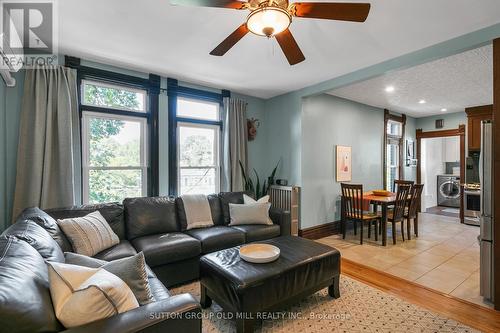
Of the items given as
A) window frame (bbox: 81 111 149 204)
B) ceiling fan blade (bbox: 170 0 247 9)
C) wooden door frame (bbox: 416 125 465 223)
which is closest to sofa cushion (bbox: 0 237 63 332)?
ceiling fan blade (bbox: 170 0 247 9)

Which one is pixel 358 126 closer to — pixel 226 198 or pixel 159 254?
pixel 226 198

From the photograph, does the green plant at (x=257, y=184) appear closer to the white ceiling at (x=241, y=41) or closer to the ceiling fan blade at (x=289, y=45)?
the white ceiling at (x=241, y=41)

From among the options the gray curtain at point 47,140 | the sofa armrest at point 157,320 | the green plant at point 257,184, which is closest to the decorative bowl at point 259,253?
the sofa armrest at point 157,320

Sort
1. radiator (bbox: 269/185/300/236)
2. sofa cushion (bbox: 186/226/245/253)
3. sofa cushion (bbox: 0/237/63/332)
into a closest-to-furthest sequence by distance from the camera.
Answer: sofa cushion (bbox: 0/237/63/332) < sofa cushion (bbox: 186/226/245/253) < radiator (bbox: 269/185/300/236)

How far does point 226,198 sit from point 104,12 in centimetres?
263

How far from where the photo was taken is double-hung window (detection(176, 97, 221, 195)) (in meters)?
3.97

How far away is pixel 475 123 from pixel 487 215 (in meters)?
4.15

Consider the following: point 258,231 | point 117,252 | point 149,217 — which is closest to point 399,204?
point 258,231

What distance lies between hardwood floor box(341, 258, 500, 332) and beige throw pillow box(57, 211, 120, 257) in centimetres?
277

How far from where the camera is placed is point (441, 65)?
333cm

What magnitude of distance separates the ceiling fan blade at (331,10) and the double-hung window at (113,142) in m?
2.79

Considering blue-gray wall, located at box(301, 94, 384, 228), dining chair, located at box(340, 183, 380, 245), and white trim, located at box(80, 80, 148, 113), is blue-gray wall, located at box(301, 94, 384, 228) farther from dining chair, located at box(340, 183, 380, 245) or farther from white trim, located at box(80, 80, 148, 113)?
white trim, located at box(80, 80, 148, 113)

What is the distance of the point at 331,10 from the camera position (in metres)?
1.58

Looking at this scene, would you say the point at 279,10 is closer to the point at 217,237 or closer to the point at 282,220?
the point at 217,237
